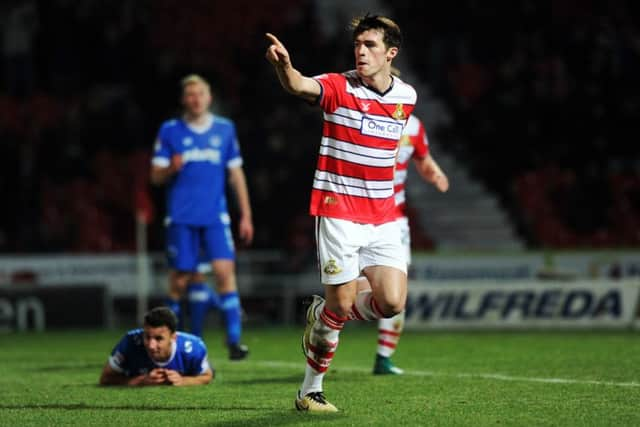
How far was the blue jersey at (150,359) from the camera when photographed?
8.32 m

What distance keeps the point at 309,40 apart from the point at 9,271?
696cm

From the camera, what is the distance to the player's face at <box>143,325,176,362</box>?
7.95 m

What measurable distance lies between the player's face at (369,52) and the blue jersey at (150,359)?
2398mm

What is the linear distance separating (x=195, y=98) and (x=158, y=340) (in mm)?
3368

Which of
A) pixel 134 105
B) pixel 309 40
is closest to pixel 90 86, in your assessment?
pixel 134 105

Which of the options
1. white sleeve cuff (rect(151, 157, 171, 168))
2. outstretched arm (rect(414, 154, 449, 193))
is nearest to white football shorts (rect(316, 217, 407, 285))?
outstretched arm (rect(414, 154, 449, 193))

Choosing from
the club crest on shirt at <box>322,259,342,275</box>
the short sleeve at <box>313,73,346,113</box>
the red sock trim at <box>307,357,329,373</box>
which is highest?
the short sleeve at <box>313,73,346,113</box>

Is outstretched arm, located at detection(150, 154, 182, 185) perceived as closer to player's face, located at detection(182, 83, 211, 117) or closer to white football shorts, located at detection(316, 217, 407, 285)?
player's face, located at detection(182, 83, 211, 117)

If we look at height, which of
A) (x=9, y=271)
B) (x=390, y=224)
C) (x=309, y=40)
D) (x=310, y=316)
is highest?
(x=309, y=40)

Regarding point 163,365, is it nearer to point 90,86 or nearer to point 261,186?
point 261,186

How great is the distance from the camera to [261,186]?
21.6m

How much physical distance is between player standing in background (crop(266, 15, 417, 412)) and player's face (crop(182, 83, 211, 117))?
3.91 metres

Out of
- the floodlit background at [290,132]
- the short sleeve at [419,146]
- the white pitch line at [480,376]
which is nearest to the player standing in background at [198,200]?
the white pitch line at [480,376]

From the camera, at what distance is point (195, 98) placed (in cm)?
1085
